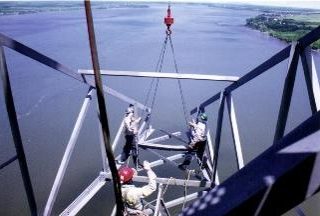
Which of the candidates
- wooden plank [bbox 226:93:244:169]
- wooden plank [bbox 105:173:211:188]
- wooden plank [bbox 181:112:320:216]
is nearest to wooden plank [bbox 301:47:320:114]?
wooden plank [bbox 226:93:244:169]

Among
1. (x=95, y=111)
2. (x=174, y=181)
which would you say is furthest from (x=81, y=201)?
(x=95, y=111)

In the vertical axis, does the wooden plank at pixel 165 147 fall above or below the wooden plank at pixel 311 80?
below

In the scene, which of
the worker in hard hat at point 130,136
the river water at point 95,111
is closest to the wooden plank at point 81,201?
the worker in hard hat at point 130,136

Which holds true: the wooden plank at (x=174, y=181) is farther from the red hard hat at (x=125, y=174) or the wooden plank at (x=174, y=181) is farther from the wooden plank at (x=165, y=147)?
the red hard hat at (x=125, y=174)

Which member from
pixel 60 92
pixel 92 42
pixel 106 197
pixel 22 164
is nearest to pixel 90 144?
pixel 106 197

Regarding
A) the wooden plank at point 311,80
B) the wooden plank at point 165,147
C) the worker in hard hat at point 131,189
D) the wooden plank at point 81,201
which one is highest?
the wooden plank at point 311,80

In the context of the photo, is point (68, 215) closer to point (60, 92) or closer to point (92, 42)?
point (92, 42)

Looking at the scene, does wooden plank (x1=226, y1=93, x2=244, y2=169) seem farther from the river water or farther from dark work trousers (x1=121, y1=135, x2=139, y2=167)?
the river water

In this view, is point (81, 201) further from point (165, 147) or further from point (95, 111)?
point (95, 111)

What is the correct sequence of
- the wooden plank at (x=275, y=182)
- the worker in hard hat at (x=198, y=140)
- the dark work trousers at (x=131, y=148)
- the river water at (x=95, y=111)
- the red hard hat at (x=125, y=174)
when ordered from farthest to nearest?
the river water at (x=95, y=111) < the dark work trousers at (x=131, y=148) < the worker in hard hat at (x=198, y=140) < the red hard hat at (x=125, y=174) < the wooden plank at (x=275, y=182)
